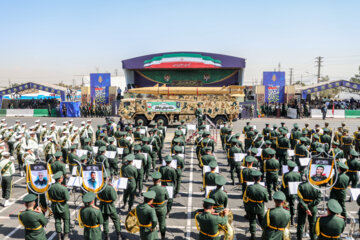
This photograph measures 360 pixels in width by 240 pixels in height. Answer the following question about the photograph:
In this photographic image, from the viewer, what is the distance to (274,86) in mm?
34656

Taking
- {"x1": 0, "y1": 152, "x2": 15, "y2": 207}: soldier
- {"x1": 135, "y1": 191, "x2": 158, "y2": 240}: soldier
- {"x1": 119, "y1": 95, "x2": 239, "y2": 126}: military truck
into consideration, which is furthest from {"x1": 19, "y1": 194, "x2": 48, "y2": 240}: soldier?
{"x1": 119, "y1": 95, "x2": 239, "y2": 126}: military truck

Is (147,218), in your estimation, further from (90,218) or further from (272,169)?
(272,169)

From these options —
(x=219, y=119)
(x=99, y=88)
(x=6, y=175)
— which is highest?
A: (x=99, y=88)

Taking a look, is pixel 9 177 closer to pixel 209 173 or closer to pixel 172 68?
pixel 209 173

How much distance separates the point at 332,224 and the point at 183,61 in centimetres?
3336

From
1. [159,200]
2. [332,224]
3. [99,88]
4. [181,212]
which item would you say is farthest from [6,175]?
[99,88]

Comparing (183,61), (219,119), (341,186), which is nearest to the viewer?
(341,186)

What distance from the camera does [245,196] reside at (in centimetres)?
Answer: 727

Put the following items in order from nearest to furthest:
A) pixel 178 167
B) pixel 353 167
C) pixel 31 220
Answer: pixel 31 220 < pixel 353 167 < pixel 178 167

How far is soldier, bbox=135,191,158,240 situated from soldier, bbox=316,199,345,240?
3.14 metres

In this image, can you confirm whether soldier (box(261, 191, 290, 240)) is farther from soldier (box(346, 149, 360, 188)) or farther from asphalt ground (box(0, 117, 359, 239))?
soldier (box(346, 149, 360, 188))

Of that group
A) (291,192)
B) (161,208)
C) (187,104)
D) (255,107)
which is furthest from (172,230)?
(255,107)

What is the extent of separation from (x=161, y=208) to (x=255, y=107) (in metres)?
28.3

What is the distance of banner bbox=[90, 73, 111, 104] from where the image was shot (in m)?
36.3
